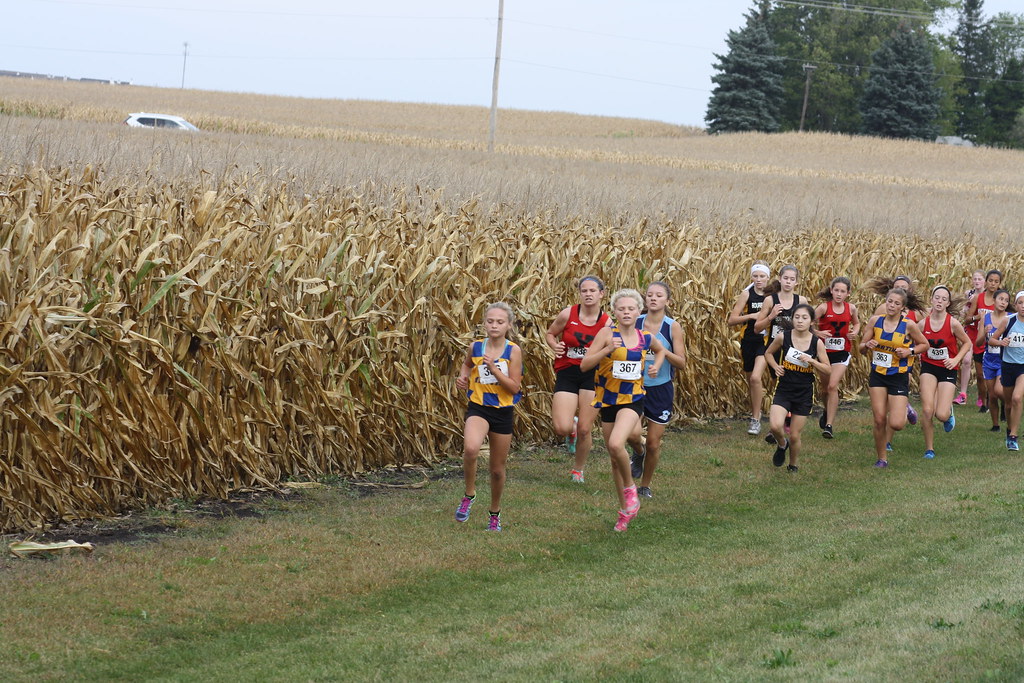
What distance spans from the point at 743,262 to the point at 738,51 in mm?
69963

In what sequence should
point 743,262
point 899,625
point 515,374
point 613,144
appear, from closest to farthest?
point 899,625, point 515,374, point 743,262, point 613,144

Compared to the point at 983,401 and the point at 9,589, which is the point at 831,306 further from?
the point at 9,589

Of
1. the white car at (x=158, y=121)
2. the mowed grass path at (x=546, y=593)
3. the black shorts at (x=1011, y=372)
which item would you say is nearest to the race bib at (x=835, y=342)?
the black shorts at (x=1011, y=372)

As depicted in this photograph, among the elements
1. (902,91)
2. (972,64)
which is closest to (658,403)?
(902,91)

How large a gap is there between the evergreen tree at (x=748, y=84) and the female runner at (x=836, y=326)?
70.5 metres

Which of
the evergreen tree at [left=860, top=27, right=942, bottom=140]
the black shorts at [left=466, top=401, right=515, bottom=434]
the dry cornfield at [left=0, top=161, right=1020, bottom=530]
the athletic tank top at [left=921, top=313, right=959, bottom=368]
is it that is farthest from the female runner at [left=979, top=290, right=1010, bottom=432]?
the evergreen tree at [left=860, top=27, right=942, bottom=140]

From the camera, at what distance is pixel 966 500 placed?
10.6 metres

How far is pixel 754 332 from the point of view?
46.4ft

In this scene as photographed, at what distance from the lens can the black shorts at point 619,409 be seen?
9.21 m

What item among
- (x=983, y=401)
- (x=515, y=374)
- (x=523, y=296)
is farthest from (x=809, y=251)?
(x=515, y=374)

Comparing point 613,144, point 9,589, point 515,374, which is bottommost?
point 9,589

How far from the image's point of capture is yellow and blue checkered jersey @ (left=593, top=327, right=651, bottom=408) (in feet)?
30.1

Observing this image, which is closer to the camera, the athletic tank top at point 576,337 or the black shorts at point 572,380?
the athletic tank top at point 576,337

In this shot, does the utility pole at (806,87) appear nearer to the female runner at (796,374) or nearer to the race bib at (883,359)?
the race bib at (883,359)
